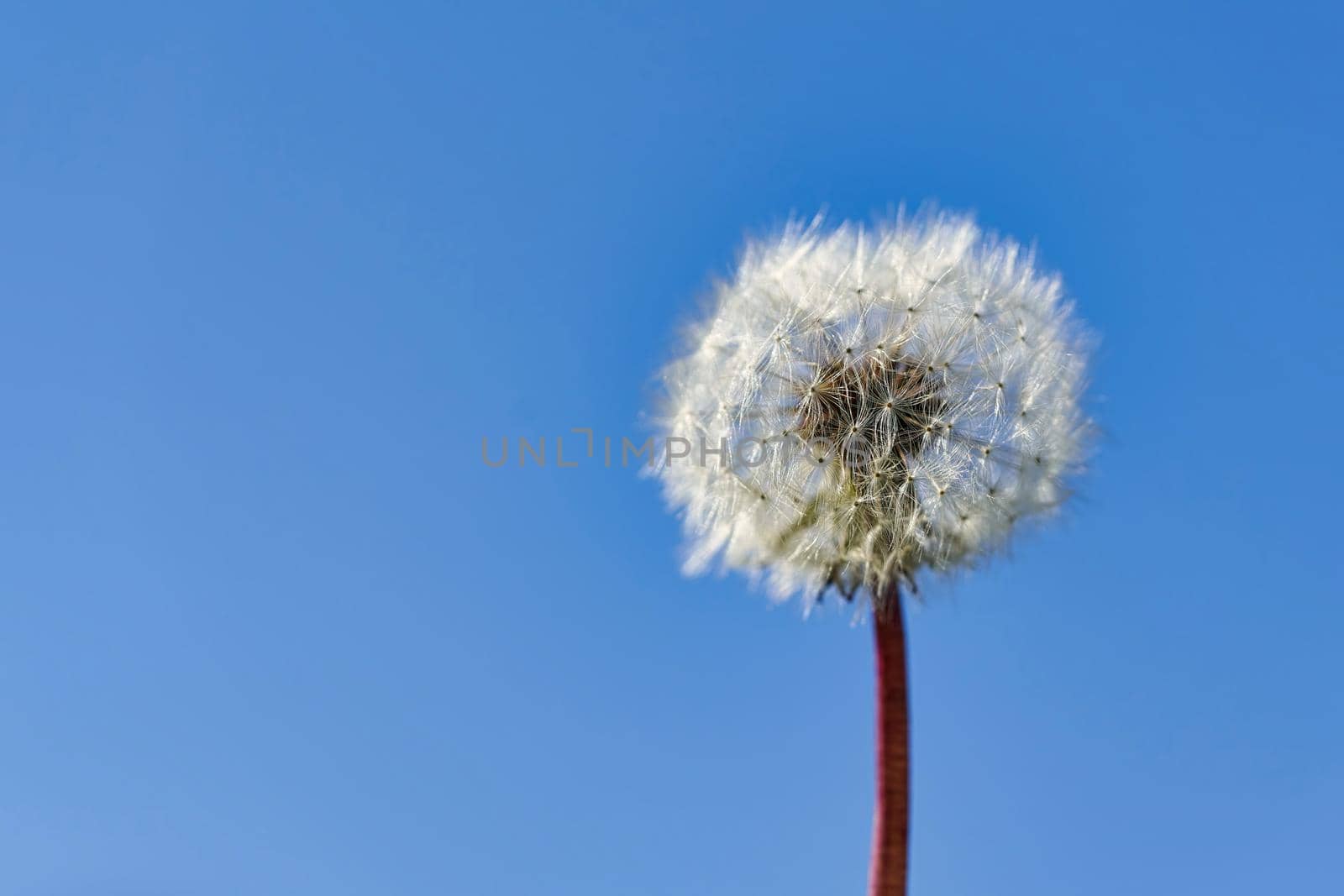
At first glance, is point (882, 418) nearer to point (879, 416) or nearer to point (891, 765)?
point (879, 416)

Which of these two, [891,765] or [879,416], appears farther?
[879,416]

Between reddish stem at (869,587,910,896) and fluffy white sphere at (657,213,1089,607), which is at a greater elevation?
fluffy white sphere at (657,213,1089,607)

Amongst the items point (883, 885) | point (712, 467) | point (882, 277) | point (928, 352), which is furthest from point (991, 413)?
point (883, 885)

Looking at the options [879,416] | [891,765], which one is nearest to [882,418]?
[879,416]

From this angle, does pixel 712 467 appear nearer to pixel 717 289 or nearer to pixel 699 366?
pixel 699 366

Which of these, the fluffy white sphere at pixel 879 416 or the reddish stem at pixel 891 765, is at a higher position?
the fluffy white sphere at pixel 879 416
